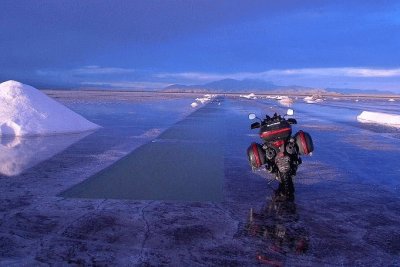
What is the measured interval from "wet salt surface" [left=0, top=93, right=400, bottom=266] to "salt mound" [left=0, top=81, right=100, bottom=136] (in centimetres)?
789

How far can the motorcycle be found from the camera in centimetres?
727

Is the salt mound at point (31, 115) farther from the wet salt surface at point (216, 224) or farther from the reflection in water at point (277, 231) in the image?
the reflection in water at point (277, 231)

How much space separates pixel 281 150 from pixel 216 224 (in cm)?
221

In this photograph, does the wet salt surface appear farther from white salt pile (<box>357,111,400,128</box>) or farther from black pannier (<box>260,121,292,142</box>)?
white salt pile (<box>357,111,400,128</box>)

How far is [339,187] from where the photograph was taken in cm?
837

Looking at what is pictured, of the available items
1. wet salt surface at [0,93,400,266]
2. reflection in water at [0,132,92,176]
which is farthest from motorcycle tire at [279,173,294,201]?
reflection in water at [0,132,92,176]

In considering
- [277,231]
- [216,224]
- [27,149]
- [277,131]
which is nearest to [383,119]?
[277,131]

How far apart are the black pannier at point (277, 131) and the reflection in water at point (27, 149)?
5.72 m

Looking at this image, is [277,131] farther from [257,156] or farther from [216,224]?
[216,224]

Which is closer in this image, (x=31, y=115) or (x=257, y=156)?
(x=257, y=156)

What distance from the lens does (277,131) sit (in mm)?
7348

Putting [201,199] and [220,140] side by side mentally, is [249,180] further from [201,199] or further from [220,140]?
[220,140]

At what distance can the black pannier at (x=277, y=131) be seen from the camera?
7.35 metres

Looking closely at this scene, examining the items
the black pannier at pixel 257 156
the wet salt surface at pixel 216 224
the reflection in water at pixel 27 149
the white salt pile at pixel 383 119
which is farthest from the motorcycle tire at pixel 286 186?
the white salt pile at pixel 383 119
